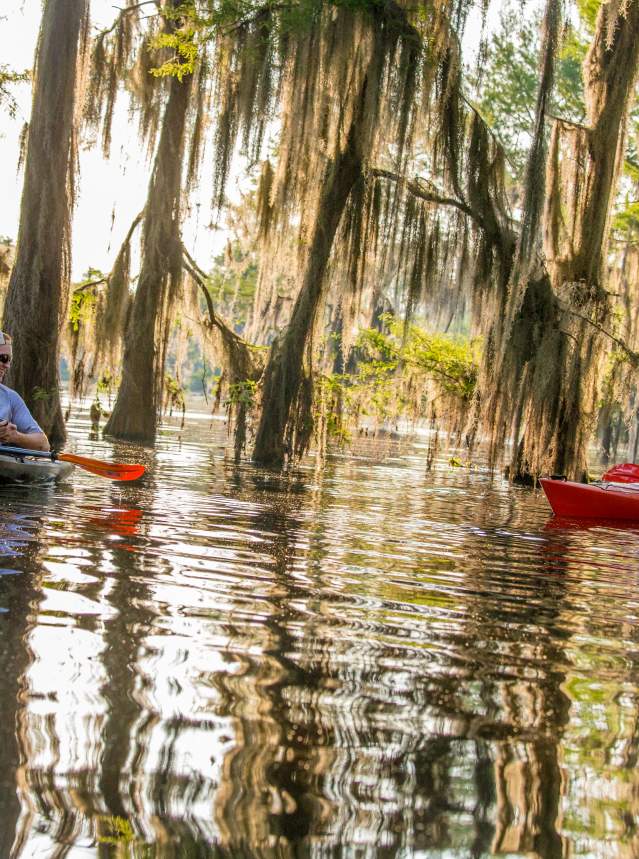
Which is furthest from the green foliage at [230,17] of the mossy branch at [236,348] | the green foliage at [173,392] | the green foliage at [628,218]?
the green foliage at [628,218]

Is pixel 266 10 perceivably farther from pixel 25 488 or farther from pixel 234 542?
pixel 234 542

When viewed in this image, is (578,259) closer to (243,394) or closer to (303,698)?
(243,394)

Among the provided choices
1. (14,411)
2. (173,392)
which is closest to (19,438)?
(14,411)

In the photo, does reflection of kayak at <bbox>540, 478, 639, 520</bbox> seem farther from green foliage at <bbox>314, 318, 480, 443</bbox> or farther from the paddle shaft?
green foliage at <bbox>314, 318, 480, 443</bbox>

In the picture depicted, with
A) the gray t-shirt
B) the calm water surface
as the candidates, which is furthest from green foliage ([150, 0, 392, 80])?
the calm water surface

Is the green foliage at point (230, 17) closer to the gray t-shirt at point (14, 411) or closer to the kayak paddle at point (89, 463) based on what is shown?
the kayak paddle at point (89, 463)

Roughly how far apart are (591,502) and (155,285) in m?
8.97

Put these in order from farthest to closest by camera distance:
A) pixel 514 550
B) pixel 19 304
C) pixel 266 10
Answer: pixel 266 10
pixel 19 304
pixel 514 550

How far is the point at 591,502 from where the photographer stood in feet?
40.1

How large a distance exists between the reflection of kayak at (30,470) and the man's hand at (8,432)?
0.15 meters

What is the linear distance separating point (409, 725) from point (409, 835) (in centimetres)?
82

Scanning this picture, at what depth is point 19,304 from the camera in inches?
518

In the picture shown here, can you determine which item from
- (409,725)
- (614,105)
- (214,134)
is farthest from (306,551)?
(614,105)

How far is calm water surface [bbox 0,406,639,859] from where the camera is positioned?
278 centimetres
